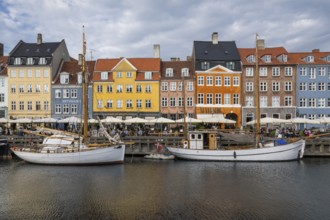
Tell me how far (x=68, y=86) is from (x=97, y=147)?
2562 cm

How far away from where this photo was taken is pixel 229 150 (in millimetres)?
31375

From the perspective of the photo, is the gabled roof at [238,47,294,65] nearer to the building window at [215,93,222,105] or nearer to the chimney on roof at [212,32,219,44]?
the chimney on roof at [212,32,219,44]

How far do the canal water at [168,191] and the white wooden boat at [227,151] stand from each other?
1.22 metres

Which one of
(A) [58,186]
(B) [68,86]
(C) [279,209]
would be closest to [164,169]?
(A) [58,186]

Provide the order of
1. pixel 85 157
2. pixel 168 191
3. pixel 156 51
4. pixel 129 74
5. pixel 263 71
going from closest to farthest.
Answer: pixel 168 191, pixel 85 157, pixel 263 71, pixel 129 74, pixel 156 51

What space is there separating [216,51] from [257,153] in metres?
25.9

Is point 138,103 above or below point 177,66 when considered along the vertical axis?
below

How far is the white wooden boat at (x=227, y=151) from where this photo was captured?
102 feet

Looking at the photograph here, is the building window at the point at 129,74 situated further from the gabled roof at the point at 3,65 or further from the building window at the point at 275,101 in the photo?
the building window at the point at 275,101

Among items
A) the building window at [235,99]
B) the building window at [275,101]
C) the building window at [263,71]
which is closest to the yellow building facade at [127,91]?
the building window at [235,99]

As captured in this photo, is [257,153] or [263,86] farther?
[263,86]

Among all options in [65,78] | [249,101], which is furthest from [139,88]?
[249,101]

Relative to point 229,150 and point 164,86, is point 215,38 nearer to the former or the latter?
point 164,86

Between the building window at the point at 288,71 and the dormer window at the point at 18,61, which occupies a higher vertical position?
the dormer window at the point at 18,61
